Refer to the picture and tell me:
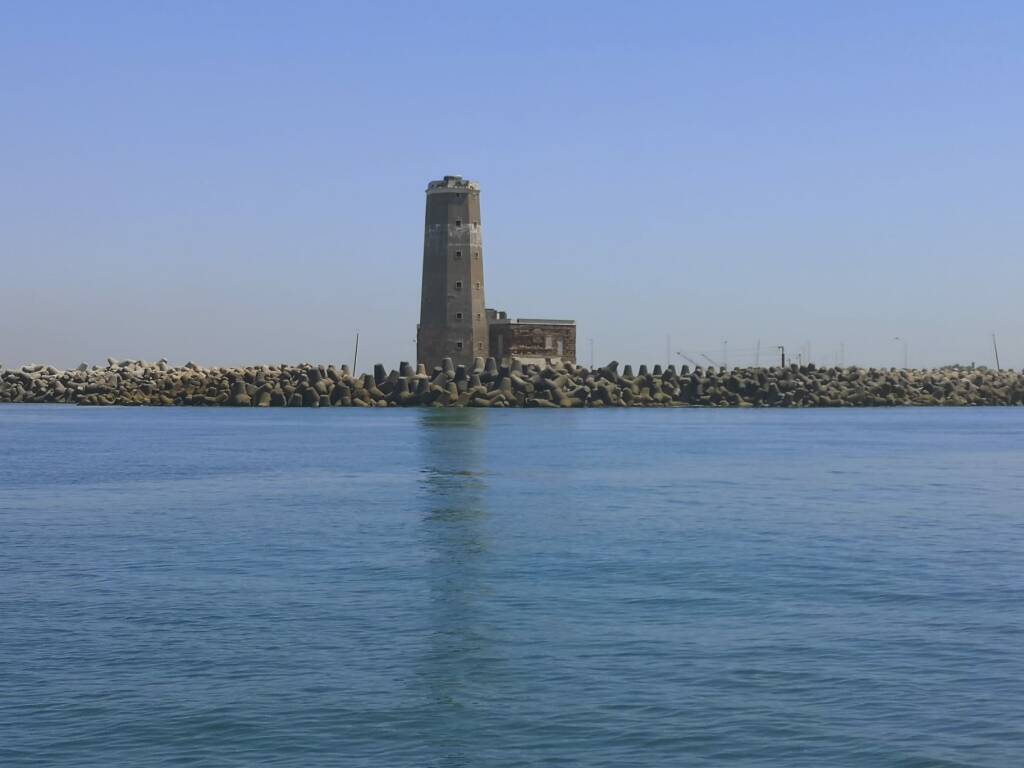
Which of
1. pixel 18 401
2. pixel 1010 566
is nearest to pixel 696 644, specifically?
pixel 1010 566

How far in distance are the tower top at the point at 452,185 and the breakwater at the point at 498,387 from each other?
9303 millimetres

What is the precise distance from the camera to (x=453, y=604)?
1405cm

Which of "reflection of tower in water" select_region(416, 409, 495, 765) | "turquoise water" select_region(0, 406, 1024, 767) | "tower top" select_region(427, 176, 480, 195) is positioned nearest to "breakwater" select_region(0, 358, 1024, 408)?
"tower top" select_region(427, 176, 480, 195)

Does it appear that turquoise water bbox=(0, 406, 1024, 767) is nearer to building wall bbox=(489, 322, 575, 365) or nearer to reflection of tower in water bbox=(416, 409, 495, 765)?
reflection of tower in water bbox=(416, 409, 495, 765)

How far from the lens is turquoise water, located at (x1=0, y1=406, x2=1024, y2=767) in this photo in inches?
360

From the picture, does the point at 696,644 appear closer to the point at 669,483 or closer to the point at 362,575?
the point at 362,575

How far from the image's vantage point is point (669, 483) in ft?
95.4

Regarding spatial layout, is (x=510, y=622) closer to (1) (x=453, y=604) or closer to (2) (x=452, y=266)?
(1) (x=453, y=604)

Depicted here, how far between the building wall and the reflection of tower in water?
40.3 m

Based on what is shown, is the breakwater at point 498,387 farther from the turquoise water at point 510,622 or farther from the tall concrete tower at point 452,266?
the turquoise water at point 510,622

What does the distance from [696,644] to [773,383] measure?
7159 cm

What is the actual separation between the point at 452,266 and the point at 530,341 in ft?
→ 23.9

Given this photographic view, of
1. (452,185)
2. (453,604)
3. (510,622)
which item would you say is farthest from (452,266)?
(510,622)

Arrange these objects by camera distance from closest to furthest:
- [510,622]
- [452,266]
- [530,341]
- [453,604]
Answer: [510,622], [453,604], [452,266], [530,341]
